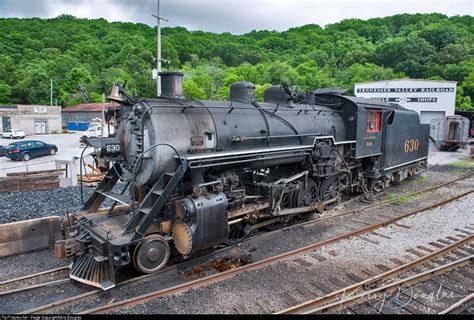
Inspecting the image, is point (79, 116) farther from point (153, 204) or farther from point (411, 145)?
point (153, 204)

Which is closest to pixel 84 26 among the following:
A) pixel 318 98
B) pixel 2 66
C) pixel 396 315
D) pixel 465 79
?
pixel 2 66

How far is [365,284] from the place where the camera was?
596cm

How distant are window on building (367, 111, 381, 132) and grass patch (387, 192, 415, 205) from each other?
248 centimetres

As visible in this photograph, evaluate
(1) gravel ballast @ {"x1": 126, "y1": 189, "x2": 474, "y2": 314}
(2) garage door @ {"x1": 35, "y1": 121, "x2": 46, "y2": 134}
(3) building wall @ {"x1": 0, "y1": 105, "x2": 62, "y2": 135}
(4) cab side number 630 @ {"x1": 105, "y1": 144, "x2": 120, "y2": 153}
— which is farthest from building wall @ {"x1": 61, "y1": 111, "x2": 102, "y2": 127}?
(1) gravel ballast @ {"x1": 126, "y1": 189, "x2": 474, "y2": 314}

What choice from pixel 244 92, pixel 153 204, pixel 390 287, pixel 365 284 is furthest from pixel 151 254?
pixel 244 92

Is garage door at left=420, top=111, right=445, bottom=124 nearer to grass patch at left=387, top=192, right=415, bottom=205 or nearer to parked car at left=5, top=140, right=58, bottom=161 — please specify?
grass patch at left=387, top=192, right=415, bottom=205

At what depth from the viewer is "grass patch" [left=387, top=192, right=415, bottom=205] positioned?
12.0 meters

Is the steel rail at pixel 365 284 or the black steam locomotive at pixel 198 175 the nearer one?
the steel rail at pixel 365 284

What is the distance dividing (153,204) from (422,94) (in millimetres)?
35185

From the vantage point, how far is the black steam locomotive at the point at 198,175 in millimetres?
6215

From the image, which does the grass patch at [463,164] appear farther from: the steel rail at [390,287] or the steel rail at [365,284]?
the steel rail at [390,287]

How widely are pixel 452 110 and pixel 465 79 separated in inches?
1018

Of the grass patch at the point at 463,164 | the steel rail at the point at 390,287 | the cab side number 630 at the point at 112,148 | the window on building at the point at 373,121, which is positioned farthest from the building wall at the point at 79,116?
the steel rail at the point at 390,287

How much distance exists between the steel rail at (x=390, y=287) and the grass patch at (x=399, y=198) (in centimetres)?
493
